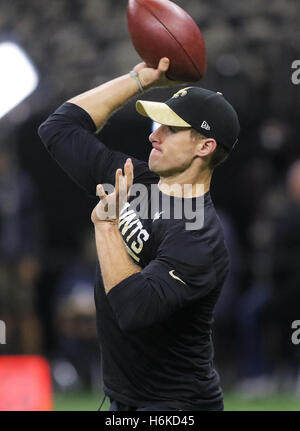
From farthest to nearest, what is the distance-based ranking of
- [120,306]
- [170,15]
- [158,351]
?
[170,15]
[158,351]
[120,306]

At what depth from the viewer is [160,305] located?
3.95 m

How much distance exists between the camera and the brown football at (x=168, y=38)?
4.58 metres

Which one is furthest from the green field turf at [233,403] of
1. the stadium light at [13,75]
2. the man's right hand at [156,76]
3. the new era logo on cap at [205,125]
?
the new era logo on cap at [205,125]

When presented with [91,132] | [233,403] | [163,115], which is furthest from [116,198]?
[233,403]

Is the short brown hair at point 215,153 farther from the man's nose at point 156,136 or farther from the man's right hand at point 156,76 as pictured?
the man's right hand at point 156,76

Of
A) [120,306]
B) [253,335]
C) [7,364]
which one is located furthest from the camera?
[253,335]

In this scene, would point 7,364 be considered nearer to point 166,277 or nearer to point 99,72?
point 166,277

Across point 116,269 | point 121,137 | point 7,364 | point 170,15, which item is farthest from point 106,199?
point 121,137

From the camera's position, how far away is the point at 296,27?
364 inches

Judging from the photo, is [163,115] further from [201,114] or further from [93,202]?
[93,202]

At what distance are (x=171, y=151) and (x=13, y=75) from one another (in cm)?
342

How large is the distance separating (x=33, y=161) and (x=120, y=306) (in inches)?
239

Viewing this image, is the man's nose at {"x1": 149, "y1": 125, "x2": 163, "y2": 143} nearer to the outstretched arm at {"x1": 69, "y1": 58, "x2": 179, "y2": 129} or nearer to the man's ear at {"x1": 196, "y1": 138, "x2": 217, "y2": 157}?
the man's ear at {"x1": 196, "y1": 138, "x2": 217, "y2": 157}

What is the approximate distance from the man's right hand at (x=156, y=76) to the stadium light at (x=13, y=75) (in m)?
2.60
